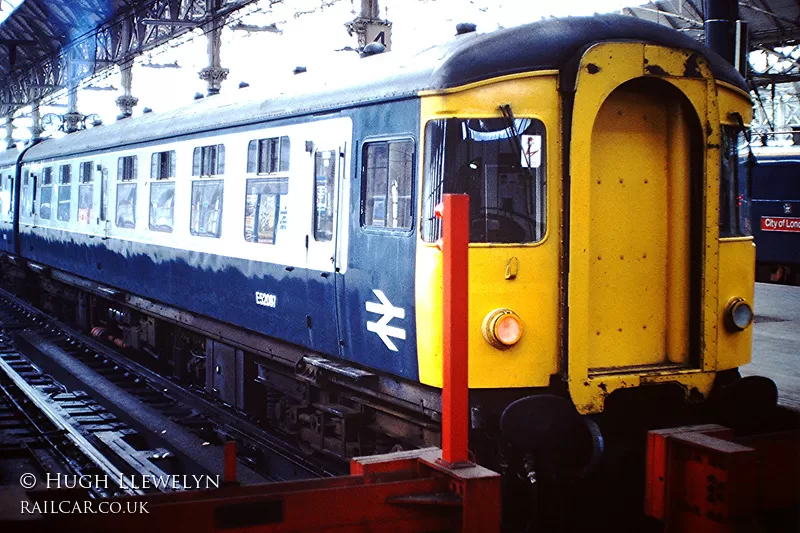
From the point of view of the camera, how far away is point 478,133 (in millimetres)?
5625

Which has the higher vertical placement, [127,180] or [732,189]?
[127,180]

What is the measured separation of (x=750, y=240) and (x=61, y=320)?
1374cm

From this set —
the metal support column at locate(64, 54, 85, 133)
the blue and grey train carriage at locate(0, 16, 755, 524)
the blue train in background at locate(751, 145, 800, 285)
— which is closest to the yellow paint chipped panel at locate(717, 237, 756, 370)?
the blue and grey train carriage at locate(0, 16, 755, 524)

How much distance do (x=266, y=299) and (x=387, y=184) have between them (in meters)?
2.22

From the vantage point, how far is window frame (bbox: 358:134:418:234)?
5.82 m

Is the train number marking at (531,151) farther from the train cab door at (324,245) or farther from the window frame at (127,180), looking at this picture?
the window frame at (127,180)

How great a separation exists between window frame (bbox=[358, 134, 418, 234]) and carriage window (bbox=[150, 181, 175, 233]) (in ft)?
14.0

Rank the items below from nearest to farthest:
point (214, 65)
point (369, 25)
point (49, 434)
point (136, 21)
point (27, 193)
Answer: point (49, 434) < point (369, 25) < point (27, 193) < point (214, 65) < point (136, 21)

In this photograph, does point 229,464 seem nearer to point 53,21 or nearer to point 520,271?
point 520,271

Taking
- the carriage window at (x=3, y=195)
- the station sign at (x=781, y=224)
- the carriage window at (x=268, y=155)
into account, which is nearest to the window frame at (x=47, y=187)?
the carriage window at (x=3, y=195)

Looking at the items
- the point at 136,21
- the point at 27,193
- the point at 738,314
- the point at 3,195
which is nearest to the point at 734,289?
the point at 738,314

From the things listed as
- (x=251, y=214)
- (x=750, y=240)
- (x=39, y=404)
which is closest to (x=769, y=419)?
(x=750, y=240)

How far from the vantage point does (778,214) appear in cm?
2088

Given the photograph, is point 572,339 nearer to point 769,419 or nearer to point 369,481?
point 769,419
